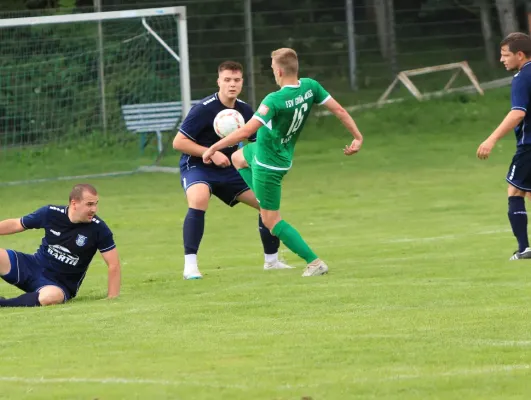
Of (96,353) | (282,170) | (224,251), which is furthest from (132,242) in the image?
(96,353)

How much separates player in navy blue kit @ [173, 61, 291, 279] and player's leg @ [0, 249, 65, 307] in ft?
5.41

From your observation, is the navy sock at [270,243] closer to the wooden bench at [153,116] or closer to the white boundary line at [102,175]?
the white boundary line at [102,175]

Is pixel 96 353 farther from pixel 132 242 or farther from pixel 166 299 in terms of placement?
pixel 132 242

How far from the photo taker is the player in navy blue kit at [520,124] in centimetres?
1116

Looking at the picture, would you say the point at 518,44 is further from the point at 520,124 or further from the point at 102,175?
the point at 102,175

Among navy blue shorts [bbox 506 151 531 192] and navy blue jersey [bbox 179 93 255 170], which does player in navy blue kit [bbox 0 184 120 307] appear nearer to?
navy blue jersey [bbox 179 93 255 170]

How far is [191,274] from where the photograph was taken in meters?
11.4

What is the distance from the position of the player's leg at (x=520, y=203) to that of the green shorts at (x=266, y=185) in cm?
199

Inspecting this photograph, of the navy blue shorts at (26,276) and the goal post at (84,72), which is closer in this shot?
the navy blue shorts at (26,276)

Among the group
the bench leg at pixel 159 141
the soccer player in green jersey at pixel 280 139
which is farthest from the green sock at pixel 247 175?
the bench leg at pixel 159 141

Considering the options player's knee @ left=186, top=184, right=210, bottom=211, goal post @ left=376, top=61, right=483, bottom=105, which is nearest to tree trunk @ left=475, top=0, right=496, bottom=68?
goal post @ left=376, top=61, right=483, bottom=105

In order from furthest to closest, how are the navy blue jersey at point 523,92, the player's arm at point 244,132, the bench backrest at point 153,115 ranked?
the bench backrest at point 153,115 → the navy blue jersey at point 523,92 → the player's arm at point 244,132

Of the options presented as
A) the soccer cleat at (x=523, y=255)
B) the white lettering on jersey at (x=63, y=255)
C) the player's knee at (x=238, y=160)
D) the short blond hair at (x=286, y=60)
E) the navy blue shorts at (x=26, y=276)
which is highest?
the short blond hair at (x=286, y=60)

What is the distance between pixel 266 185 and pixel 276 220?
12.4 inches
